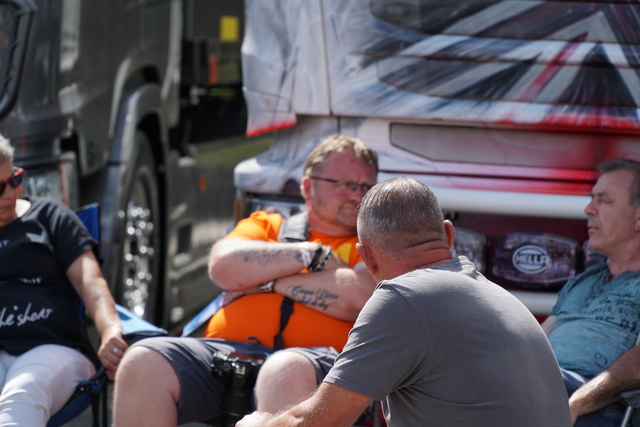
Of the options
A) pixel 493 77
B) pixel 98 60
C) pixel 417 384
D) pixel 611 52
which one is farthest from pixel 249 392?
pixel 98 60

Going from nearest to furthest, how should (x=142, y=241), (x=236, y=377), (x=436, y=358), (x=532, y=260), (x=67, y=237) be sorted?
(x=436, y=358) → (x=236, y=377) → (x=67, y=237) → (x=532, y=260) → (x=142, y=241)

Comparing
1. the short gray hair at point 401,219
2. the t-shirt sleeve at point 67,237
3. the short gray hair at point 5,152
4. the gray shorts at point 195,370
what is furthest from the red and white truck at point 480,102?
the short gray hair at point 401,219

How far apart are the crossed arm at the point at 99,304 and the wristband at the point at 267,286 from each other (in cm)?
54

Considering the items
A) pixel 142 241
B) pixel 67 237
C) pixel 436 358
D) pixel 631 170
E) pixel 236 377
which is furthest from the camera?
pixel 142 241

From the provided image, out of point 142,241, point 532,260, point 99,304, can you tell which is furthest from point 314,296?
point 142,241

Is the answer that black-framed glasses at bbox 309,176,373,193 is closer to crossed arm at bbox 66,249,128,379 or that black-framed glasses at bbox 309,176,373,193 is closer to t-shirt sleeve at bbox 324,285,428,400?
crossed arm at bbox 66,249,128,379

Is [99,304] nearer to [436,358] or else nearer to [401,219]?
[401,219]

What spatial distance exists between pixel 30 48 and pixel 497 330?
2.86m

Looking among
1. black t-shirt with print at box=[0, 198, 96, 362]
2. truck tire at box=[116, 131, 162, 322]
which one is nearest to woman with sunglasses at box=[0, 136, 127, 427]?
black t-shirt with print at box=[0, 198, 96, 362]

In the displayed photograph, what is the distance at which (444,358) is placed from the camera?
2270 millimetres

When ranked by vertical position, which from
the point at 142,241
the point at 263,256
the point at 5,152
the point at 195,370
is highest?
the point at 5,152

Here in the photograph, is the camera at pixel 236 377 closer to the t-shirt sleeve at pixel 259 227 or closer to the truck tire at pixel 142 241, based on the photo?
the t-shirt sleeve at pixel 259 227

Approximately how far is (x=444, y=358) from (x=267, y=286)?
1.54 metres

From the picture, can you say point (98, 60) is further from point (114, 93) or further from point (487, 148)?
point (487, 148)
